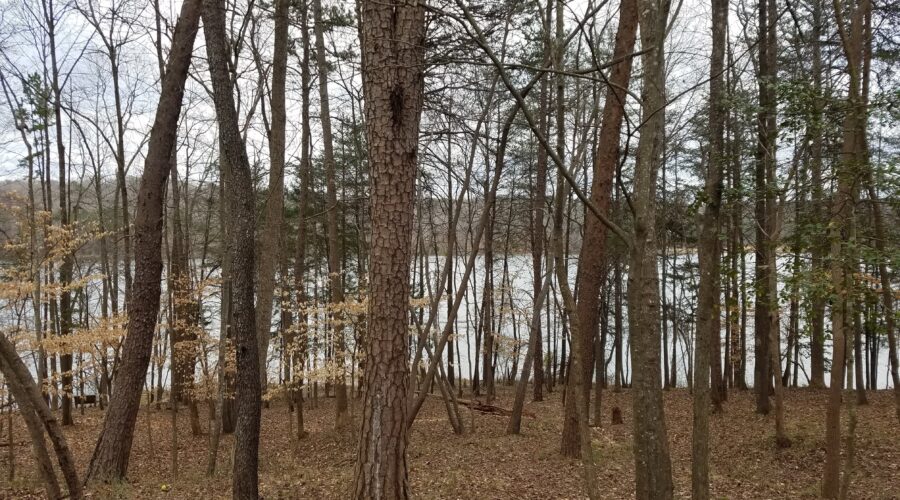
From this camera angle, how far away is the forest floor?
6645mm

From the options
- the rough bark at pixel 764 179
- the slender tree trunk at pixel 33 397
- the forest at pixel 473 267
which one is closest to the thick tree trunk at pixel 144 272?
the forest at pixel 473 267

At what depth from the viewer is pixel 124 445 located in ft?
20.8

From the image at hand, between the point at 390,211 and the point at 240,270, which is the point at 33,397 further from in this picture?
the point at 240,270

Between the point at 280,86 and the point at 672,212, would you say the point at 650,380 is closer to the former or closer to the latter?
the point at 280,86

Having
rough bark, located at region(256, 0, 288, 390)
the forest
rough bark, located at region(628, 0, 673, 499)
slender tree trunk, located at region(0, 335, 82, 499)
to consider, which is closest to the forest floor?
the forest

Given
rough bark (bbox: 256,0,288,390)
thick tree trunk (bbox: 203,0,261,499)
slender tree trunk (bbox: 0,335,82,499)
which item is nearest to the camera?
slender tree trunk (bbox: 0,335,82,499)

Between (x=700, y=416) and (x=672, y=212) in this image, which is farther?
(x=672, y=212)

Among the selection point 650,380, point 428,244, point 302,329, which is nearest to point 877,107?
point 650,380

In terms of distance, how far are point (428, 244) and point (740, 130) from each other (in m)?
14.8

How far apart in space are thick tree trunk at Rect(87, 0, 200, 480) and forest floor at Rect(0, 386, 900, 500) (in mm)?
517

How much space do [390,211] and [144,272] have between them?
4386 millimetres

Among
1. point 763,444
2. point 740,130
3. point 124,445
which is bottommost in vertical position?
point 763,444

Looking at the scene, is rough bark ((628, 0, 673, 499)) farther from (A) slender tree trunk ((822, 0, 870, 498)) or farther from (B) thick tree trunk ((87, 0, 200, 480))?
(B) thick tree trunk ((87, 0, 200, 480))

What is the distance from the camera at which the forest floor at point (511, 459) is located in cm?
664
